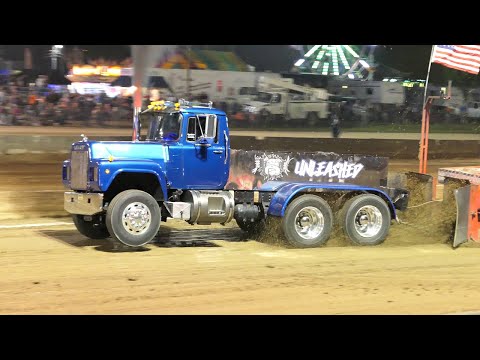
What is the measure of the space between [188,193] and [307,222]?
1.92 metres

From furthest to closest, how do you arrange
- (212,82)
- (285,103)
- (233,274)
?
(285,103) → (212,82) → (233,274)

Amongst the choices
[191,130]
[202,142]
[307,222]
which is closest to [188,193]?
[202,142]

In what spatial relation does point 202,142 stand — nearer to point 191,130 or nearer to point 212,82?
point 191,130

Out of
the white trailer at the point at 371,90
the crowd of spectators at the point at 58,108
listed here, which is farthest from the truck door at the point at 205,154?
the white trailer at the point at 371,90

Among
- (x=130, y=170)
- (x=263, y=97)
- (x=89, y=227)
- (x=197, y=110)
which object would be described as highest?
(x=263, y=97)

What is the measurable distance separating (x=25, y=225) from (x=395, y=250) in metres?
6.58

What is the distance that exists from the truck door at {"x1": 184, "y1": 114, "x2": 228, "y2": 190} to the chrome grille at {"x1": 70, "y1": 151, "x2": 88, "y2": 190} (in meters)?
1.49

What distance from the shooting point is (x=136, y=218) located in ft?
34.3

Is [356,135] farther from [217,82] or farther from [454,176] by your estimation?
[454,176]

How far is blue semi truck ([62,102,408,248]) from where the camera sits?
1051cm

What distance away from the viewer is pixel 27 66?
20.0 m

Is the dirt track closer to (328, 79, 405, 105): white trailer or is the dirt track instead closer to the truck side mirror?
the truck side mirror

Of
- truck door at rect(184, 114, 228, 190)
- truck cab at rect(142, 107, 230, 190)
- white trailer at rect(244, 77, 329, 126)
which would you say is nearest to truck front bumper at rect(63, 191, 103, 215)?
truck cab at rect(142, 107, 230, 190)

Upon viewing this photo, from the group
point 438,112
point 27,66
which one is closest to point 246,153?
point 27,66
